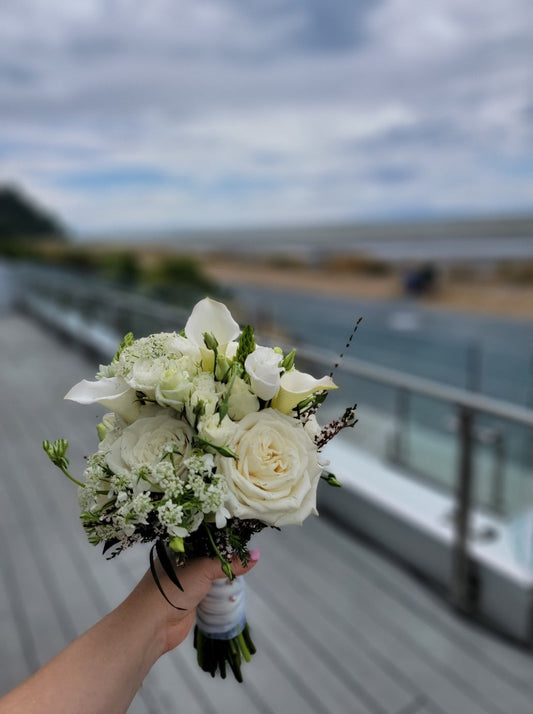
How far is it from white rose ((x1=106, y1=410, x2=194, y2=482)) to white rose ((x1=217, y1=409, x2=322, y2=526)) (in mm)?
60

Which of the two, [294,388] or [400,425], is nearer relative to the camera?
[294,388]

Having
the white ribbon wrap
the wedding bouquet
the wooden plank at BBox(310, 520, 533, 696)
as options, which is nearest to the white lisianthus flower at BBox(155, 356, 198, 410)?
the wedding bouquet

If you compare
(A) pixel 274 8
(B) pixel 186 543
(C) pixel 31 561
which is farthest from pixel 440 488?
(A) pixel 274 8

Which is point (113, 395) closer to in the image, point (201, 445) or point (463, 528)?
point (201, 445)

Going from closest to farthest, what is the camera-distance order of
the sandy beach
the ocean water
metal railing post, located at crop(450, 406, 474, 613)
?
metal railing post, located at crop(450, 406, 474, 613)
the ocean water
the sandy beach

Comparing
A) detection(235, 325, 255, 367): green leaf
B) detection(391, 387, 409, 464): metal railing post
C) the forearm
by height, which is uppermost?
detection(235, 325, 255, 367): green leaf

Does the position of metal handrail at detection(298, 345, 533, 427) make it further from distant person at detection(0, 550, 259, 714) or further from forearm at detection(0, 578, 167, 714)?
forearm at detection(0, 578, 167, 714)

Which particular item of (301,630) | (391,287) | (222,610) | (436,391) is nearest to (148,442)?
(222,610)

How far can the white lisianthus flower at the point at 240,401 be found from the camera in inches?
34.0

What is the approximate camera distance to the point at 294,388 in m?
0.89

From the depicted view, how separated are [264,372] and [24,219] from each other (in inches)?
946

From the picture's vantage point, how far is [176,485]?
0.78 m

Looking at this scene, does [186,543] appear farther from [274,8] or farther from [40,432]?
[274,8]

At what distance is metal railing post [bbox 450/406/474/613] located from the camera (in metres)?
2.45
